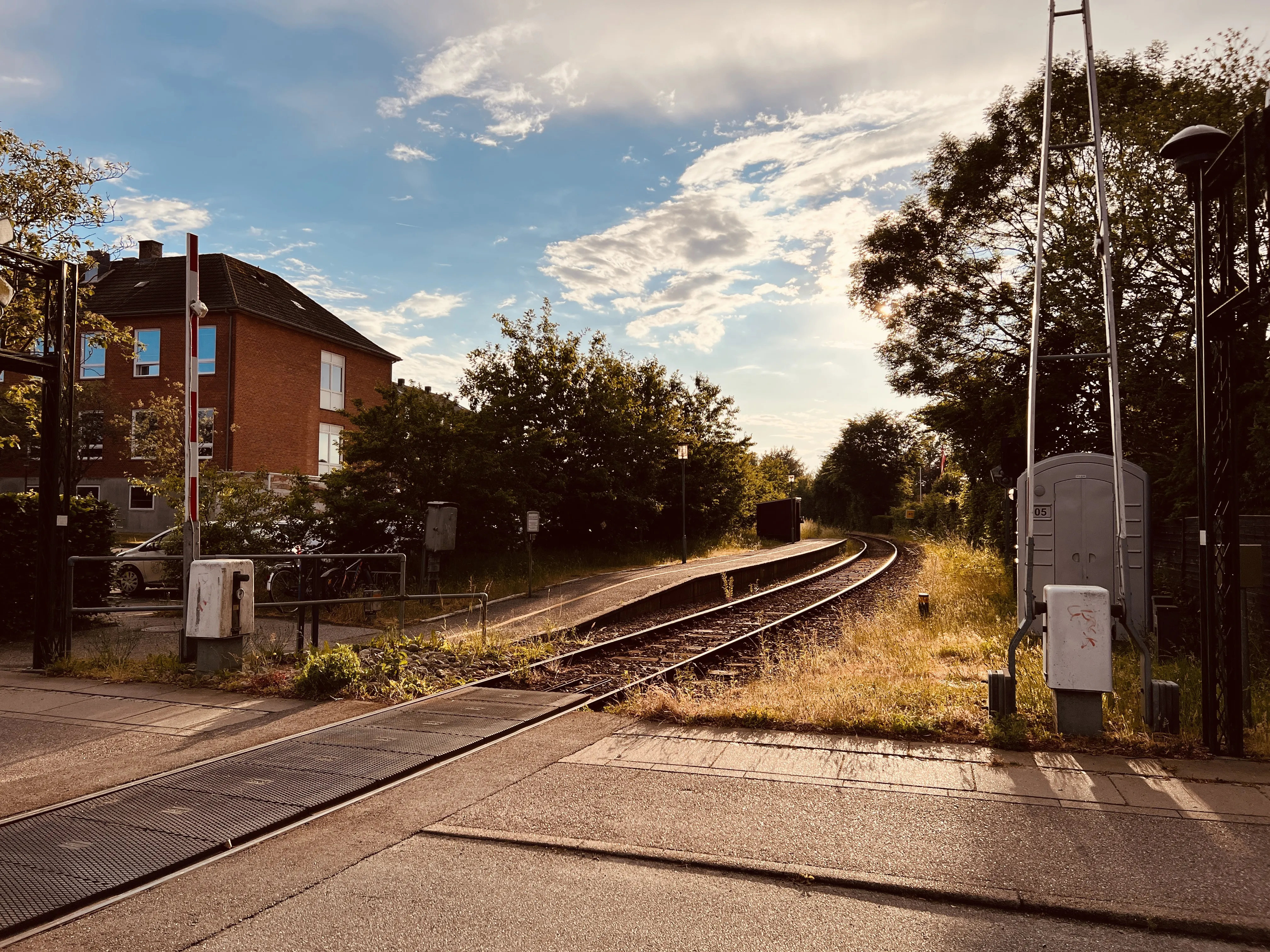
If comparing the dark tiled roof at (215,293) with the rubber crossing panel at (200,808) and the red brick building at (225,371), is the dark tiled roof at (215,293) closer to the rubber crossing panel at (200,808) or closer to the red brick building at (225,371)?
the red brick building at (225,371)

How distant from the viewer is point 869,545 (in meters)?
44.1

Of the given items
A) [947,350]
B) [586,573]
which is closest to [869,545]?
[947,350]

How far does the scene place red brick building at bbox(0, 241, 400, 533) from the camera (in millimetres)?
35938

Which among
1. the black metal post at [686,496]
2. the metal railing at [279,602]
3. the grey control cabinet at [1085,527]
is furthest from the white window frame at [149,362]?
the grey control cabinet at [1085,527]

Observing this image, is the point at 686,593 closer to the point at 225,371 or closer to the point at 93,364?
the point at 225,371

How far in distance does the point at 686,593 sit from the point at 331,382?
28847 mm

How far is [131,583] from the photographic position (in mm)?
15992

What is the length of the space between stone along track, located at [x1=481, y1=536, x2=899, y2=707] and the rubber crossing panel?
176cm

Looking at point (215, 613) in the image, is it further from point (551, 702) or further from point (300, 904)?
point (300, 904)

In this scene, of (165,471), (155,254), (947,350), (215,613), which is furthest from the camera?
(155,254)

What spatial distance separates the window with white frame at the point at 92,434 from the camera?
3612cm

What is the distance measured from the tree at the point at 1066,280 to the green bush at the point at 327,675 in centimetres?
960

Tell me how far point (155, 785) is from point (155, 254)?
1781 inches

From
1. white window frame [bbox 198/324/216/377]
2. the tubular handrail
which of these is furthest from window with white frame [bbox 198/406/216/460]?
the tubular handrail
